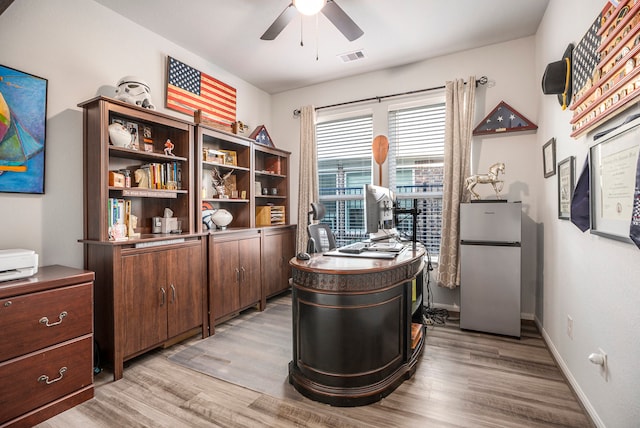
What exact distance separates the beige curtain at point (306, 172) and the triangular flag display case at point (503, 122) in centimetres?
203

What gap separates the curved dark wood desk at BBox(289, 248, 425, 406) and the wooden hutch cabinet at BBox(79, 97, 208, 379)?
124cm

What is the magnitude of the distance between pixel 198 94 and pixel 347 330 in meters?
3.10

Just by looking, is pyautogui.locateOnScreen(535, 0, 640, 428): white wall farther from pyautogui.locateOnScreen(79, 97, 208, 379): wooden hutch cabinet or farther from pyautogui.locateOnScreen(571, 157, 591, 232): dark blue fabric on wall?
pyautogui.locateOnScreen(79, 97, 208, 379): wooden hutch cabinet

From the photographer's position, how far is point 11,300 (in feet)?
5.59

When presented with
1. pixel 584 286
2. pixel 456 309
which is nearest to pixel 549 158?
pixel 584 286

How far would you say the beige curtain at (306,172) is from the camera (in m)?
4.29

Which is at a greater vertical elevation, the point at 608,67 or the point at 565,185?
the point at 608,67

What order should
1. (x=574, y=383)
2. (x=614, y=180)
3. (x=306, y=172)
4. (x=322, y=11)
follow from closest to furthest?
(x=614, y=180)
(x=574, y=383)
(x=322, y=11)
(x=306, y=172)

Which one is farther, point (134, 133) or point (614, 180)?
point (134, 133)

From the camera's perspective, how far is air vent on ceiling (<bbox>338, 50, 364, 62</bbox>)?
3.57 meters

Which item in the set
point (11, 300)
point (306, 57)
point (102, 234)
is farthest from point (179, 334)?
point (306, 57)

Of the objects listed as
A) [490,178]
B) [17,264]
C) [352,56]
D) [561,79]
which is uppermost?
[352,56]

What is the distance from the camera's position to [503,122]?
131 inches

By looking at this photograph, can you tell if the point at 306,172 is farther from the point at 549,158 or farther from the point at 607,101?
Answer: the point at 607,101
